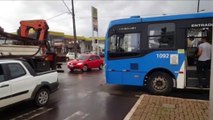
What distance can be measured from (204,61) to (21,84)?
6.51 metres

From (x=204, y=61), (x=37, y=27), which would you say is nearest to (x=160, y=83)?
(x=204, y=61)

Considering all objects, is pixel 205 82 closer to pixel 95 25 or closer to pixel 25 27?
pixel 25 27

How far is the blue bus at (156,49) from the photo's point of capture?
8.34 meters

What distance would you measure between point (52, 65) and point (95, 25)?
1979cm

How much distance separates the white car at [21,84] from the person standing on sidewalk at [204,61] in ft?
18.0

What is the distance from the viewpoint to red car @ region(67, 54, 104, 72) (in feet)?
60.4

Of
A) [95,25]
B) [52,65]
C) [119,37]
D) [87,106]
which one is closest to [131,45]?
[119,37]

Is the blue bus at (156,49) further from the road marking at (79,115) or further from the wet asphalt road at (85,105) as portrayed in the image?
the road marking at (79,115)

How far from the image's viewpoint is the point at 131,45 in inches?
364

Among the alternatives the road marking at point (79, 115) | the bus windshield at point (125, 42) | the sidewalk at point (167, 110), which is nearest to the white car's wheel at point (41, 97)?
the road marking at point (79, 115)

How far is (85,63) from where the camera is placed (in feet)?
61.2

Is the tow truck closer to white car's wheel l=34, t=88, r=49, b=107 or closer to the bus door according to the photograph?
white car's wheel l=34, t=88, r=49, b=107

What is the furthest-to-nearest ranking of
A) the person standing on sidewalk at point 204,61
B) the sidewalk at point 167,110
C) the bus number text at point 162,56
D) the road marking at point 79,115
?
the bus number text at point 162,56 < the person standing on sidewalk at point 204,61 < the road marking at point 79,115 < the sidewalk at point 167,110

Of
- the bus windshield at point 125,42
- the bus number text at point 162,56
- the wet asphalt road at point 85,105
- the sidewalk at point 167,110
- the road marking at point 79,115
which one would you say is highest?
the bus windshield at point 125,42
